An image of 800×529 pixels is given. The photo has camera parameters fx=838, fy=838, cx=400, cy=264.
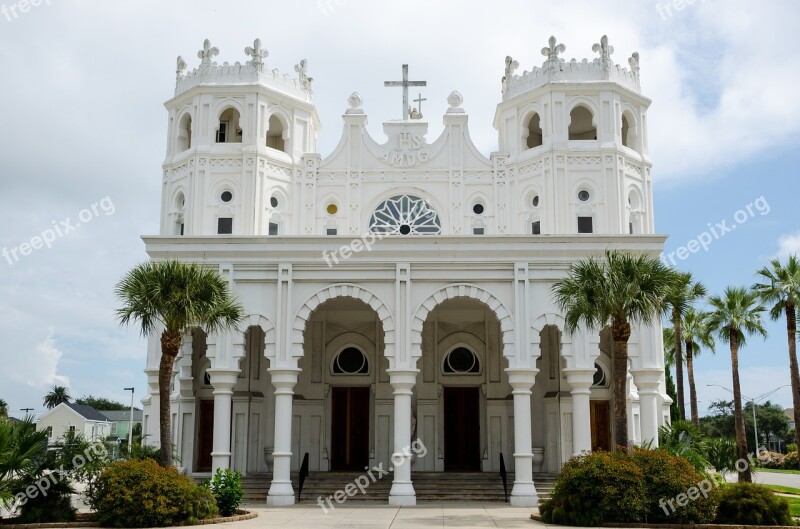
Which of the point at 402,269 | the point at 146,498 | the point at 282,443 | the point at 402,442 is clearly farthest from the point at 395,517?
the point at 402,269

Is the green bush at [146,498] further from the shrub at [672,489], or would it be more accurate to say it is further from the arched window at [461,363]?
the arched window at [461,363]

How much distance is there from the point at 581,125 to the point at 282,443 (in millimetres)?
19534

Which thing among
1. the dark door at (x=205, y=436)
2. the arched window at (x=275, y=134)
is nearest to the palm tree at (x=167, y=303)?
the dark door at (x=205, y=436)

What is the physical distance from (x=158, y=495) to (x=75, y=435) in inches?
118

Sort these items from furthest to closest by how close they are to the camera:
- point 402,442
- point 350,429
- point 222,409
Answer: point 350,429
point 222,409
point 402,442

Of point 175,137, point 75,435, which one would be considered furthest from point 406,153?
point 75,435

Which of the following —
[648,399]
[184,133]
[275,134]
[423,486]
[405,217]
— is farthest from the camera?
[275,134]

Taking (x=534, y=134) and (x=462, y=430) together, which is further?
(x=534, y=134)

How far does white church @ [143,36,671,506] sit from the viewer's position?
24.4 metres

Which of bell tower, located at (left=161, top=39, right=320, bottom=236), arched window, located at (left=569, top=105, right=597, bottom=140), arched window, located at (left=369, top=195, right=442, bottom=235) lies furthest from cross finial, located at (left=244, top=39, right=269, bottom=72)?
arched window, located at (left=569, top=105, right=597, bottom=140)

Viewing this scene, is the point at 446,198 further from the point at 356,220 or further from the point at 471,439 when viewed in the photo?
the point at 471,439

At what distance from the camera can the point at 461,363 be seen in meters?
29.9

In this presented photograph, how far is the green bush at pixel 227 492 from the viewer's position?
19859 millimetres

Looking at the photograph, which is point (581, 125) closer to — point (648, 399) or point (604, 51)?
point (604, 51)
